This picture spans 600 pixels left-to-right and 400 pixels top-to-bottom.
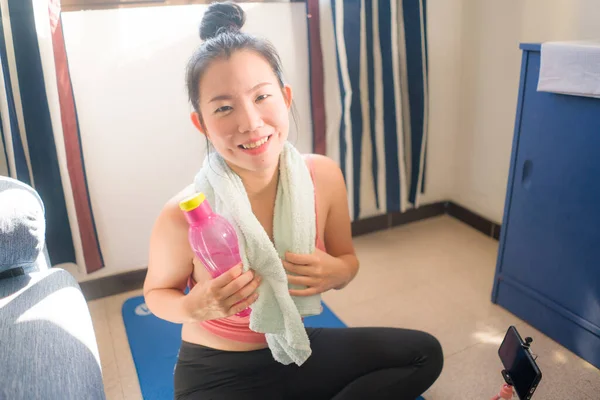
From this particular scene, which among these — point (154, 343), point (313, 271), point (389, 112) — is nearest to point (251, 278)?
point (313, 271)

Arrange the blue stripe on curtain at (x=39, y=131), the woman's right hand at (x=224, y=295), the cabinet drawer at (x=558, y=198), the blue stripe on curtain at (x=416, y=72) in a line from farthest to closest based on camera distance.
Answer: the blue stripe on curtain at (x=416, y=72)
the blue stripe on curtain at (x=39, y=131)
the cabinet drawer at (x=558, y=198)
the woman's right hand at (x=224, y=295)

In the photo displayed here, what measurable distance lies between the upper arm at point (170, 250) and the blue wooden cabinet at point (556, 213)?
0.98 meters

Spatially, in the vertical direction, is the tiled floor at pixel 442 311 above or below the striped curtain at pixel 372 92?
below

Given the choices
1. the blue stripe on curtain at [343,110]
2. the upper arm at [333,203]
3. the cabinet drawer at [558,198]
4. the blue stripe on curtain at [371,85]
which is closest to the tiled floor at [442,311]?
the cabinet drawer at [558,198]

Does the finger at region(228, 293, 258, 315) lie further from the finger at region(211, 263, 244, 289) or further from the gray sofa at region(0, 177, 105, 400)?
the gray sofa at region(0, 177, 105, 400)

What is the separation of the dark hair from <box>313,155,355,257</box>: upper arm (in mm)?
222

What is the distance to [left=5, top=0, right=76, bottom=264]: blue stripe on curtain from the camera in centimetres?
128

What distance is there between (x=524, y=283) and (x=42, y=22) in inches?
64.0

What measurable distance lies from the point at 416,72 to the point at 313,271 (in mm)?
1244

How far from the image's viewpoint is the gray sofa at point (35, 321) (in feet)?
2.01

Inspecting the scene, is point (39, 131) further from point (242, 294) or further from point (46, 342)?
point (242, 294)

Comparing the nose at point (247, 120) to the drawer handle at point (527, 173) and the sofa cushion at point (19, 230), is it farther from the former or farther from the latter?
the drawer handle at point (527, 173)

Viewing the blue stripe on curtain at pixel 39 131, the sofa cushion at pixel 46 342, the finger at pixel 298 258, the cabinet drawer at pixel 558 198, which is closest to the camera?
the sofa cushion at pixel 46 342

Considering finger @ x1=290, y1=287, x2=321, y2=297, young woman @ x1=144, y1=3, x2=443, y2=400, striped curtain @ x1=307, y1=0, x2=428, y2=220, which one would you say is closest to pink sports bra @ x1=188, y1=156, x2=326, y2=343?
young woman @ x1=144, y1=3, x2=443, y2=400
